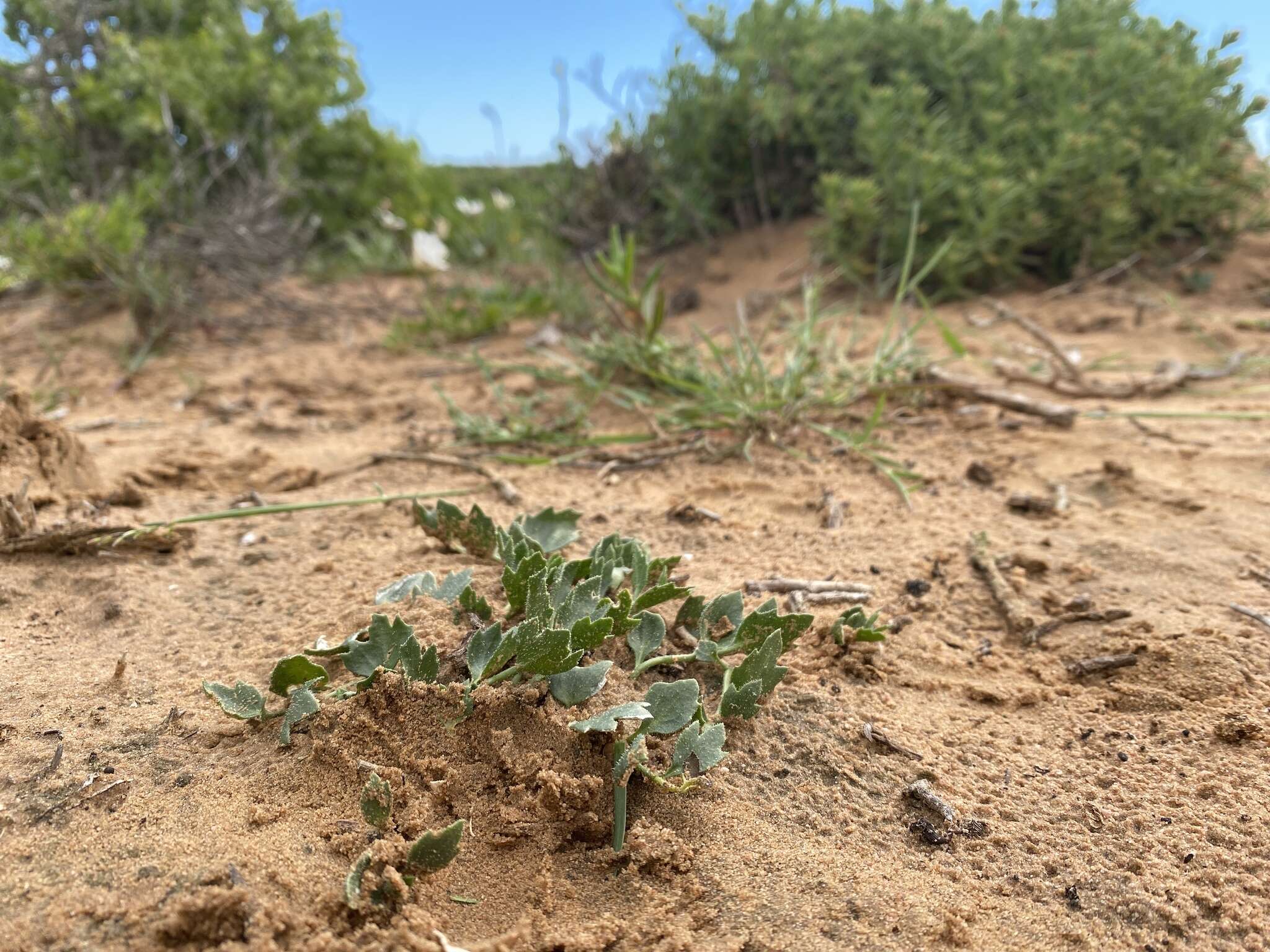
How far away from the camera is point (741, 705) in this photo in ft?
3.98

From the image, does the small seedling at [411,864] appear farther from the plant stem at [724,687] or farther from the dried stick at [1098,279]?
the dried stick at [1098,279]

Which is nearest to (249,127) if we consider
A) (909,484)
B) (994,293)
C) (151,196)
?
(151,196)

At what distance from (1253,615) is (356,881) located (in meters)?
1.40

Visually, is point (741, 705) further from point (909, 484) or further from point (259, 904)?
point (909, 484)

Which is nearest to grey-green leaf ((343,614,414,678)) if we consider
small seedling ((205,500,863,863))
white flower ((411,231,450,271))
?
small seedling ((205,500,863,863))

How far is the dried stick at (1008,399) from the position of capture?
7.98 ft

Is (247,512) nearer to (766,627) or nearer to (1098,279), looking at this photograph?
(766,627)

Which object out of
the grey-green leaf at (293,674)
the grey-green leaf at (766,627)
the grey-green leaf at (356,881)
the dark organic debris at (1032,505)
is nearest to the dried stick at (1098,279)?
the dark organic debris at (1032,505)

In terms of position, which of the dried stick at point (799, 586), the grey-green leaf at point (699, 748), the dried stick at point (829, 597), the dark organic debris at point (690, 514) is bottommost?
the grey-green leaf at point (699, 748)

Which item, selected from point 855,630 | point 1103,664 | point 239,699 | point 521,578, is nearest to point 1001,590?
point 1103,664

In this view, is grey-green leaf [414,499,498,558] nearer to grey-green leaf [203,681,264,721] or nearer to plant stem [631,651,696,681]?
plant stem [631,651,696,681]

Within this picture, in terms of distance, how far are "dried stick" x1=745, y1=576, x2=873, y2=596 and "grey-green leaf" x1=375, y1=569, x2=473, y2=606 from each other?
0.51 m

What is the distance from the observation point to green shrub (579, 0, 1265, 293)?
12.3ft

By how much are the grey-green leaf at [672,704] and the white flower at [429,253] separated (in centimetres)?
486
